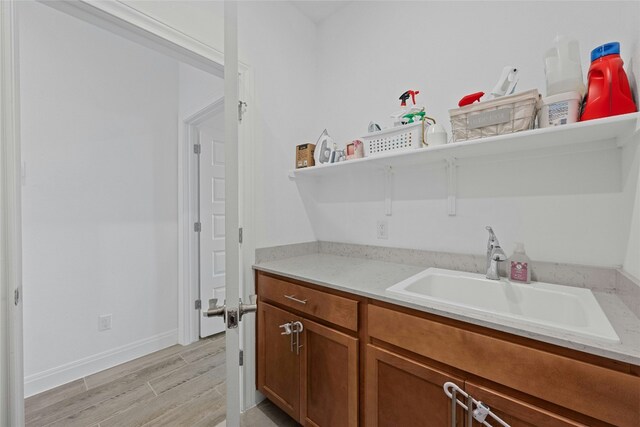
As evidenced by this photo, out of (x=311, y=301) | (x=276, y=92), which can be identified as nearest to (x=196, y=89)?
(x=276, y=92)

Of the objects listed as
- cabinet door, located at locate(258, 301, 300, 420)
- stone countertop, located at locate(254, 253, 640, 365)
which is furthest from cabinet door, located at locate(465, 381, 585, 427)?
cabinet door, located at locate(258, 301, 300, 420)

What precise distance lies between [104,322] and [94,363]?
29 cm

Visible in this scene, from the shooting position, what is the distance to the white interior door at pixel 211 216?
2502mm

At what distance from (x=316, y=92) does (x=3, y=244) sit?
6.45ft

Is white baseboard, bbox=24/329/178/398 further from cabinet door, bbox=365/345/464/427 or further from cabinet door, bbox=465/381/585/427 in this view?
cabinet door, bbox=465/381/585/427

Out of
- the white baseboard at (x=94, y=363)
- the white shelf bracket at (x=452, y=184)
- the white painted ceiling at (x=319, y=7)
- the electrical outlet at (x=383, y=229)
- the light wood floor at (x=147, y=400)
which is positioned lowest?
the light wood floor at (x=147, y=400)

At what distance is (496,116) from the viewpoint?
41.7 inches

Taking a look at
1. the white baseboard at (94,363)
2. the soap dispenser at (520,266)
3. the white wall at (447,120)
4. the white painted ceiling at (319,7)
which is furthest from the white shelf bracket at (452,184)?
the white baseboard at (94,363)

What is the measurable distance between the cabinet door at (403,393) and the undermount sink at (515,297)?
0.25 metres

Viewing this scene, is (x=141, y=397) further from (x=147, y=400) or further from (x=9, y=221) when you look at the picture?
(x=9, y=221)

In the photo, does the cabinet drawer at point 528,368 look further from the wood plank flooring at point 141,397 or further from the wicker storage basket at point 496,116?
the wood plank flooring at point 141,397

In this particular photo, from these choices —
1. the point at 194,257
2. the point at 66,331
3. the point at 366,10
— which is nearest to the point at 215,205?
the point at 194,257

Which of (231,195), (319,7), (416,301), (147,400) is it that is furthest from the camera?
(319,7)

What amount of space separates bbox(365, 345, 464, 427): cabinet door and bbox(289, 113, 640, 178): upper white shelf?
90 centimetres
